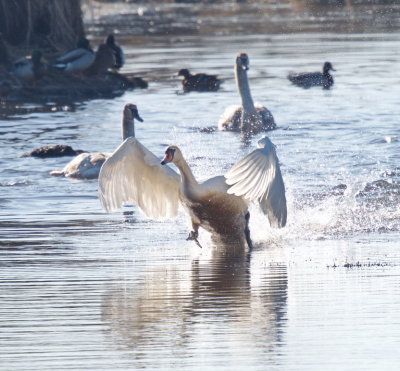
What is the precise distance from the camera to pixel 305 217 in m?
11.5

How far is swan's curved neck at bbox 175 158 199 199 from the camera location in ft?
34.7

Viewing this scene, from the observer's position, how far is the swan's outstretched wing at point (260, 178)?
9953mm

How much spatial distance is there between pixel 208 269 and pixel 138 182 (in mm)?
1956

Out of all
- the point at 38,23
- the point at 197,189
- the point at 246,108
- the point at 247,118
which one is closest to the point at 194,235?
the point at 197,189

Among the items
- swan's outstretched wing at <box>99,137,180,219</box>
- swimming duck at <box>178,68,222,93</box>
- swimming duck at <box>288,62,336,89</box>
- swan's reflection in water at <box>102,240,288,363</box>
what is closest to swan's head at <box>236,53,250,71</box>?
swimming duck at <box>178,68,222,93</box>

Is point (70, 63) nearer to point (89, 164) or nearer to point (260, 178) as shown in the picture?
point (89, 164)

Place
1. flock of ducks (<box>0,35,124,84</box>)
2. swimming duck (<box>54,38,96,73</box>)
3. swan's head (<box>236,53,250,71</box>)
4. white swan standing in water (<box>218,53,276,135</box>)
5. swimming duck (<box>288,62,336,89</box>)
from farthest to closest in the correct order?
swimming duck (<box>54,38,96,73</box>) < swimming duck (<box>288,62,336,89</box>) < flock of ducks (<box>0,35,124,84</box>) < swan's head (<box>236,53,250,71</box>) < white swan standing in water (<box>218,53,276,135</box>)

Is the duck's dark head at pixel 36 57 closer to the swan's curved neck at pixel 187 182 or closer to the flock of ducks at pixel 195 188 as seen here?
the flock of ducks at pixel 195 188

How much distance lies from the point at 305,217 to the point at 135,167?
1687 mm

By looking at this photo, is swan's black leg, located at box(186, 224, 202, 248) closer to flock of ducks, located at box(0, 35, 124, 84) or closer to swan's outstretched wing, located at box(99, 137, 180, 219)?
swan's outstretched wing, located at box(99, 137, 180, 219)

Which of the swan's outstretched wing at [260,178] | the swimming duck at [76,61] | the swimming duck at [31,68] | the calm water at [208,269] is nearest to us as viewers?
the calm water at [208,269]

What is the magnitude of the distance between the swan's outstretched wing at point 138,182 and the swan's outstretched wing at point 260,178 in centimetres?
117

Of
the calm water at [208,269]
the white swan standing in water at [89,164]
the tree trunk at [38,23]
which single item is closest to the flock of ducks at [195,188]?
the calm water at [208,269]

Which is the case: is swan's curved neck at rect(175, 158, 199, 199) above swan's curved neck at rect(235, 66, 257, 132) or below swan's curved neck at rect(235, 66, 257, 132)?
above
